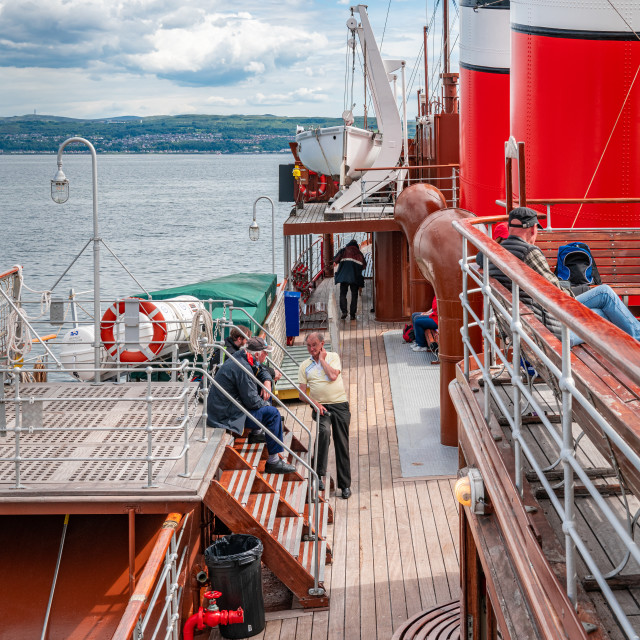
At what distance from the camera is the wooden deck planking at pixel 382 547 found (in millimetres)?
7344

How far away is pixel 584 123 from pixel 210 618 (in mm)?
6275

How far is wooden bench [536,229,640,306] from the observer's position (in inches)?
298

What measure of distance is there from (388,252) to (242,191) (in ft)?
428

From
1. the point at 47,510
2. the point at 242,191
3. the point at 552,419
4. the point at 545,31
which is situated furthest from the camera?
the point at 242,191

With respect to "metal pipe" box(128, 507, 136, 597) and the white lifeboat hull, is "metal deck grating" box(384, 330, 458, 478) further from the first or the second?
the white lifeboat hull

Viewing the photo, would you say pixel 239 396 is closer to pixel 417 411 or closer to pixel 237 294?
pixel 417 411

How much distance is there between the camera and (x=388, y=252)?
64.0ft

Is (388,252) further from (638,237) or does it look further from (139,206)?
(139,206)

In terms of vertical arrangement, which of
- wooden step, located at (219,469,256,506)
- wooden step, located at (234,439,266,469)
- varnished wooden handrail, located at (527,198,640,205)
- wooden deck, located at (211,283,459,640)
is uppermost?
varnished wooden handrail, located at (527,198,640,205)

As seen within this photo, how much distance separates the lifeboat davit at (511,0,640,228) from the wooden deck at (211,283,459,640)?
3513 mm

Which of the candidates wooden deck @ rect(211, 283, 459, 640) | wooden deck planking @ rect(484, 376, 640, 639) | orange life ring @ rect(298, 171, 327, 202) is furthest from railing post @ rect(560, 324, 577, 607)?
orange life ring @ rect(298, 171, 327, 202)

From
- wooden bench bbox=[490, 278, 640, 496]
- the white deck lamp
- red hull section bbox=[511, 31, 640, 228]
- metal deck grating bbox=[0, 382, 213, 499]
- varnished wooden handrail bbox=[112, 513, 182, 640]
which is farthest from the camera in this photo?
the white deck lamp

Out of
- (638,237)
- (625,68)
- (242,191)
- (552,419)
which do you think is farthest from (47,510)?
(242,191)

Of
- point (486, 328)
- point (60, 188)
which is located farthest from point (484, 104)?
point (486, 328)
